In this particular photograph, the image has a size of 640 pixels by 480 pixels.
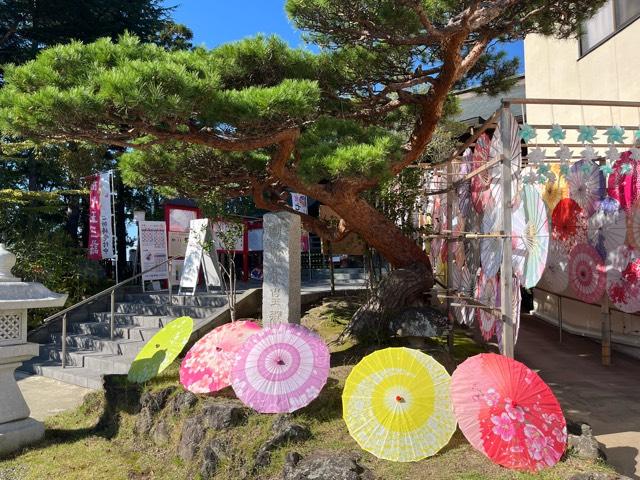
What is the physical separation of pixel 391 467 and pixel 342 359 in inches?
97.9

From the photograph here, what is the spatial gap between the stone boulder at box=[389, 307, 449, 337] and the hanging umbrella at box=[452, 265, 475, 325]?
793mm

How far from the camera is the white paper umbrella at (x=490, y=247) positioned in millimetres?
5180

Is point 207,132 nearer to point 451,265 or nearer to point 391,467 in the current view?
point 391,467

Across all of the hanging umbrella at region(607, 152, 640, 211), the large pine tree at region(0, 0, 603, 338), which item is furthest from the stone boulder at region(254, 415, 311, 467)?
the hanging umbrella at region(607, 152, 640, 211)

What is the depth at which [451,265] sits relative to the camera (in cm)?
770

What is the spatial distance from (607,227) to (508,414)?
150 inches

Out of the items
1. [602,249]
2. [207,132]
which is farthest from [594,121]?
[207,132]

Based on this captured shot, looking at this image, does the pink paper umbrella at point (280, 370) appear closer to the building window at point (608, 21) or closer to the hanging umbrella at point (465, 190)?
the hanging umbrella at point (465, 190)

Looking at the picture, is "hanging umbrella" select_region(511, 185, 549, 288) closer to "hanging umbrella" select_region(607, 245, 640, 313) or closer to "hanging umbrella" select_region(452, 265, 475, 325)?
"hanging umbrella" select_region(452, 265, 475, 325)

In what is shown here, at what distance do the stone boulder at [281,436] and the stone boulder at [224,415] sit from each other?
42 centimetres

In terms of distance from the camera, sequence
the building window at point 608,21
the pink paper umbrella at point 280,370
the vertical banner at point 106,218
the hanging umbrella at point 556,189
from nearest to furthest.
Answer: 1. the pink paper umbrella at point 280,370
2. the hanging umbrella at point 556,189
3. the building window at point 608,21
4. the vertical banner at point 106,218

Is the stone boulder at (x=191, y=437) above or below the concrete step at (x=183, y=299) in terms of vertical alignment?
below

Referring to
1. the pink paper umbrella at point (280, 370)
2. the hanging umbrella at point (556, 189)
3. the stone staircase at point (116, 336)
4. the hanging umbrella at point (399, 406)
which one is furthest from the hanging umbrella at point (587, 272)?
the stone staircase at point (116, 336)

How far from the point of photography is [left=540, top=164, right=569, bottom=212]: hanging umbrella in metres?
7.14
